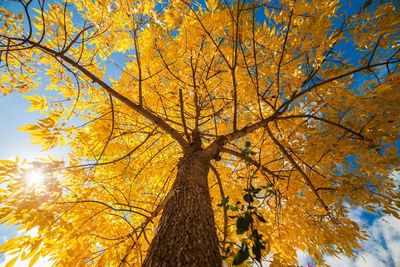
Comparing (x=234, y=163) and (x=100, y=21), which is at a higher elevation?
(x=100, y=21)

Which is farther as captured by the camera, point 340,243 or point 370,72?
point 340,243

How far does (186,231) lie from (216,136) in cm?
146

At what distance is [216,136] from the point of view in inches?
99.1

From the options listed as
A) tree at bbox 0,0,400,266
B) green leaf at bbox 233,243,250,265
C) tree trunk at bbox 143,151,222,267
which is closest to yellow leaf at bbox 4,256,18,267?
tree at bbox 0,0,400,266

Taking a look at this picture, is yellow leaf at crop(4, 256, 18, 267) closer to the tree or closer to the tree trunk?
the tree

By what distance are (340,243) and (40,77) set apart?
4.68 meters

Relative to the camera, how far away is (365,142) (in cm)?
185

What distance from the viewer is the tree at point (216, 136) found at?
157cm

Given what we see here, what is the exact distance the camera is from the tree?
1.57 meters

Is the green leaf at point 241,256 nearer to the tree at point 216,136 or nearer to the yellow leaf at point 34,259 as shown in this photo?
the tree at point 216,136

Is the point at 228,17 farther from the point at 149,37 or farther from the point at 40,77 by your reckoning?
the point at 40,77

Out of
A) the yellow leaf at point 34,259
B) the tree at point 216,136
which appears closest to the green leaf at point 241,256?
the tree at point 216,136

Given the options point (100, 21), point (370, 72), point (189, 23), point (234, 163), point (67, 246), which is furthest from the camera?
point (234, 163)

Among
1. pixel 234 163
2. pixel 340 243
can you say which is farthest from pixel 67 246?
pixel 340 243
